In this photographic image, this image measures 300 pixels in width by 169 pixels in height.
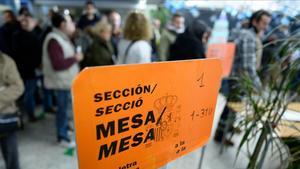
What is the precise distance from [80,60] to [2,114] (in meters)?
0.85

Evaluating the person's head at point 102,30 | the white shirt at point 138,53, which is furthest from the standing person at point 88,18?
the white shirt at point 138,53

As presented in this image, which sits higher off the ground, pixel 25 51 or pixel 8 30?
pixel 8 30

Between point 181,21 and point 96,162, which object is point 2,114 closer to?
point 96,162

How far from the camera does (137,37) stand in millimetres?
1928

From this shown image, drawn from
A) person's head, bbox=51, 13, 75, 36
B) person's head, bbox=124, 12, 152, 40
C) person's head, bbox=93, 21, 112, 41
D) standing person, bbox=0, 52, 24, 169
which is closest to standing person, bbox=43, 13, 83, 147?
person's head, bbox=51, 13, 75, 36

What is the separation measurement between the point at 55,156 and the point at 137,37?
1377 mm

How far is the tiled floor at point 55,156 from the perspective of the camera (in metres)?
1.99

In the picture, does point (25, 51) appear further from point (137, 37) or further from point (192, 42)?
point (192, 42)

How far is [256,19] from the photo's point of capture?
215 centimetres

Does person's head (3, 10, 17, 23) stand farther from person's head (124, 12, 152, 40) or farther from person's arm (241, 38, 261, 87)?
person's arm (241, 38, 261, 87)

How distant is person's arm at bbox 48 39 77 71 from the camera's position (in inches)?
76.3

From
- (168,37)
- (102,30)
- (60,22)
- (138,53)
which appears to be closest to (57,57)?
(60,22)

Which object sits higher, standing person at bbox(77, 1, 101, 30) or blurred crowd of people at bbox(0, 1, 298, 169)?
standing person at bbox(77, 1, 101, 30)

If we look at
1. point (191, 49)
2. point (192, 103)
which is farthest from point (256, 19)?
point (192, 103)
